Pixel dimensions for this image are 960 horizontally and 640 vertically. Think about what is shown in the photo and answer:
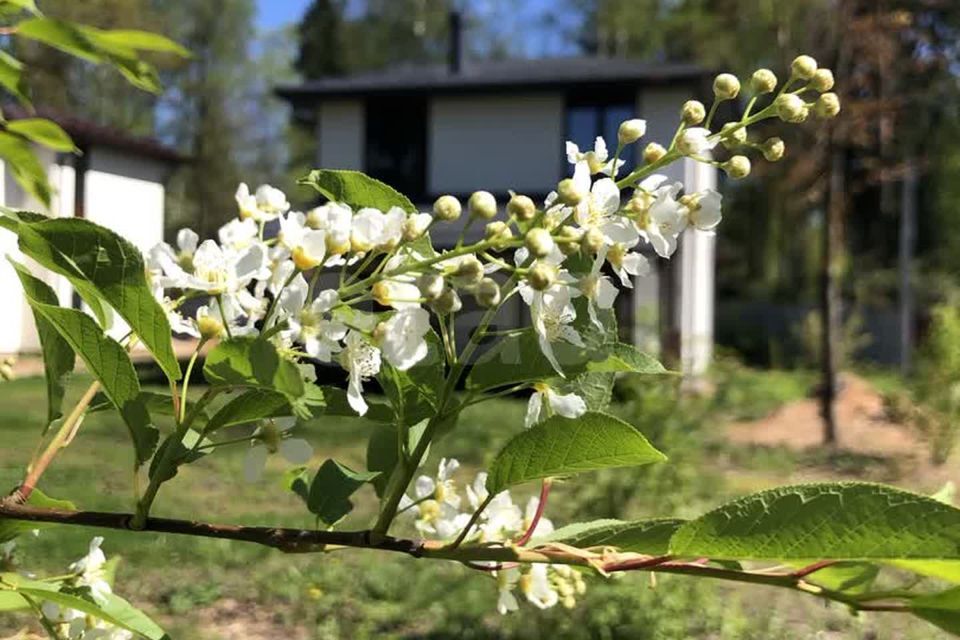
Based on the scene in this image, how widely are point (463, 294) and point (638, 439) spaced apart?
13cm

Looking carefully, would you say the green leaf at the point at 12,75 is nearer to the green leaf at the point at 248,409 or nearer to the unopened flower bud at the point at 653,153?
the green leaf at the point at 248,409

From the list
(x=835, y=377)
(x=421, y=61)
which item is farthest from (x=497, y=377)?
(x=421, y=61)

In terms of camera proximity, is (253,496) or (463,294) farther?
(253,496)

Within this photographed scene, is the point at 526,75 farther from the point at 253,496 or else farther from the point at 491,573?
the point at 491,573

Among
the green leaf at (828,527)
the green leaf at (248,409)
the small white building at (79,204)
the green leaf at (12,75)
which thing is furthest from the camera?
the small white building at (79,204)

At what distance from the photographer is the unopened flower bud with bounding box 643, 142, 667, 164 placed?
0.60 metres

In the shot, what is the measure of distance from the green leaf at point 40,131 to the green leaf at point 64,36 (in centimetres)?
5

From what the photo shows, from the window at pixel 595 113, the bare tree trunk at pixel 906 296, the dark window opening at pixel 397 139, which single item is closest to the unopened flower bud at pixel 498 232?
the window at pixel 595 113

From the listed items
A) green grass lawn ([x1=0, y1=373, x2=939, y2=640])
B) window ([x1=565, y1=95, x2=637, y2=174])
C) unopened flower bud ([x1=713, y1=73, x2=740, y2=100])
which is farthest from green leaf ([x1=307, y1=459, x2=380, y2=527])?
window ([x1=565, y1=95, x2=637, y2=174])

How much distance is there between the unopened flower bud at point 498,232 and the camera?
1.73 ft

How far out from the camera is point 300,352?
59 centimetres

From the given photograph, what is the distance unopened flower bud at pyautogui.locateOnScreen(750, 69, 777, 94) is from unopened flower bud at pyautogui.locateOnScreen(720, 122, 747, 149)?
1.7 inches

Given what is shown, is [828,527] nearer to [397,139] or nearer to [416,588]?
[416,588]

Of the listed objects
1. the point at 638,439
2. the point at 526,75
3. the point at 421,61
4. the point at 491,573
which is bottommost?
the point at 491,573
